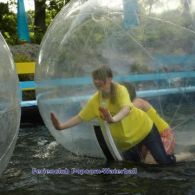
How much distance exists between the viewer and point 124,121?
17.1 feet

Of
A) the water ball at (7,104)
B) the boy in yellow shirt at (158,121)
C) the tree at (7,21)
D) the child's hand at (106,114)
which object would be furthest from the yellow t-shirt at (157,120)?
the tree at (7,21)

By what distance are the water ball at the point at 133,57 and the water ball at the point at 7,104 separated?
147 cm

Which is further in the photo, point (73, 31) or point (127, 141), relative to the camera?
point (73, 31)

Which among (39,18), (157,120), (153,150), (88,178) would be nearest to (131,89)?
(157,120)

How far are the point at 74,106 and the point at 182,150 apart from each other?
120 cm

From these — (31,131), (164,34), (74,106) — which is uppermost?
(164,34)

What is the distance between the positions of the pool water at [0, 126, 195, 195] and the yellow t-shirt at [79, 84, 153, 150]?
301mm

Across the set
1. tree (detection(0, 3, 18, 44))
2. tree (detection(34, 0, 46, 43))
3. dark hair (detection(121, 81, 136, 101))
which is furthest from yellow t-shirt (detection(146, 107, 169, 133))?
tree (detection(0, 3, 18, 44))

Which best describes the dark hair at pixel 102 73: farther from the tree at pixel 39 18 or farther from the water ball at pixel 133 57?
the tree at pixel 39 18

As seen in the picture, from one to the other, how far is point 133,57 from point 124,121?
650 mm

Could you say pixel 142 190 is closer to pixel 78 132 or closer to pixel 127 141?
pixel 127 141

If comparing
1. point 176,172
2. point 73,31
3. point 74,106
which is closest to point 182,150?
point 176,172

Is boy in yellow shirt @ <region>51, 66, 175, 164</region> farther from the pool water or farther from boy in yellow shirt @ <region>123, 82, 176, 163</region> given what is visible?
the pool water

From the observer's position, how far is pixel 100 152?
5.70 metres
